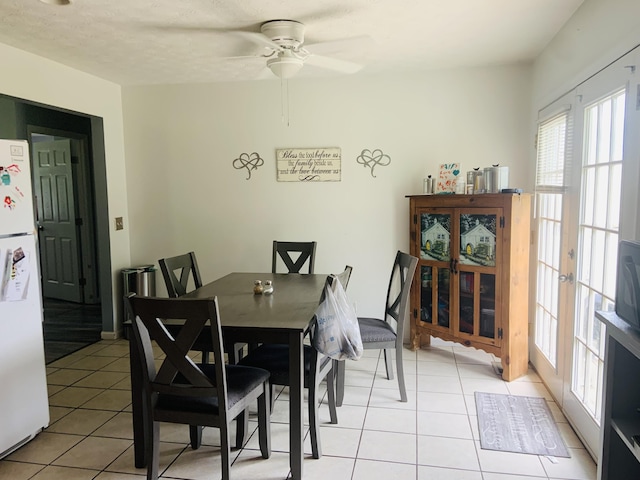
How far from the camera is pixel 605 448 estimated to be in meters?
1.65

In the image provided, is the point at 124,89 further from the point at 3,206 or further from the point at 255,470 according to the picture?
the point at 255,470

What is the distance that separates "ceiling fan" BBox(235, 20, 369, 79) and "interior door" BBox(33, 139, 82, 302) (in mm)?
3400

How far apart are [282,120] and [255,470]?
289cm

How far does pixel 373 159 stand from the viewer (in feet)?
13.3

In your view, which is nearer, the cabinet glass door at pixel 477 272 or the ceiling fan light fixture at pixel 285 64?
the ceiling fan light fixture at pixel 285 64

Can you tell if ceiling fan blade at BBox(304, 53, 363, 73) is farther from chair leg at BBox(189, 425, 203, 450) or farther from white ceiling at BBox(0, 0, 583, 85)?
chair leg at BBox(189, 425, 203, 450)

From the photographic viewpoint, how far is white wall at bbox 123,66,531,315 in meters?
→ 3.88

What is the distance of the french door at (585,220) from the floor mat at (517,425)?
0.13m

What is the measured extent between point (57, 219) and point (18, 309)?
12.0ft

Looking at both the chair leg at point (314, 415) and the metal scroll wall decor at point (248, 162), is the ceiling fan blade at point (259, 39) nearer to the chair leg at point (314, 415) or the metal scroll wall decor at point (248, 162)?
the metal scroll wall decor at point (248, 162)

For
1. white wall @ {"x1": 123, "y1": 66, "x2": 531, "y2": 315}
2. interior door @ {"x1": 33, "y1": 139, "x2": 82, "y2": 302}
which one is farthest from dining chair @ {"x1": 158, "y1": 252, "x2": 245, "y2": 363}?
interior door @ {"x1": 33, "y1": 139, "x2": 82, "y2": 302}

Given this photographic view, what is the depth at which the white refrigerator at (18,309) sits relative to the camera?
2.35m

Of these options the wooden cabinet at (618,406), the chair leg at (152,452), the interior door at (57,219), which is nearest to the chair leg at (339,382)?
the chair leg at (152,452)

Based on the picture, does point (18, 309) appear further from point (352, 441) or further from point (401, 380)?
point (401, 380)
